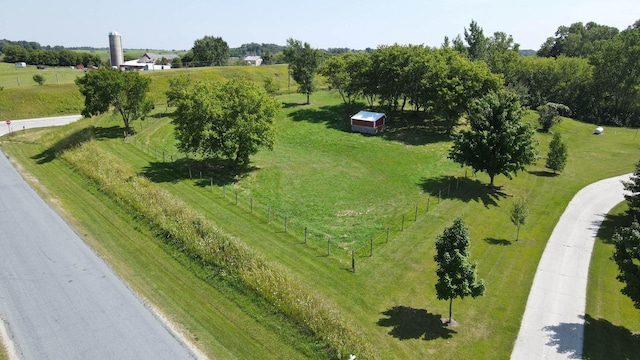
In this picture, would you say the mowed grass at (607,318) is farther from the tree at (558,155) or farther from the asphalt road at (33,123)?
the asphalt road at (33,123)

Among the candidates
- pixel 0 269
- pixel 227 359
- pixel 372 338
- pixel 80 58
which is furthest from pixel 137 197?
pixel 80 58

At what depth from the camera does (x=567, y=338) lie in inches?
755

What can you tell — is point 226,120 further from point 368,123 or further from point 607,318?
point 607,318

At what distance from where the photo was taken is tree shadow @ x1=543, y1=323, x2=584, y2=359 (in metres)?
18.2

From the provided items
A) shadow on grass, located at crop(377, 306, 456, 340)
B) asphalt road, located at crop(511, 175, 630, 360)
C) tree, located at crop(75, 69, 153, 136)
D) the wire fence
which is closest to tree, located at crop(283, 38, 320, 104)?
tree, located at crop(75, 69, 153, 136)

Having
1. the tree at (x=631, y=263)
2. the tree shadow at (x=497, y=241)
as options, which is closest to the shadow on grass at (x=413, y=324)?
the tree at (x=631, y=263)

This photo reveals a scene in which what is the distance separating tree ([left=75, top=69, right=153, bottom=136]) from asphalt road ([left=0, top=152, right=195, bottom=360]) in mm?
22605

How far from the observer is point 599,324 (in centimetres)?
2027

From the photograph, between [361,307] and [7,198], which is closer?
[361,307]

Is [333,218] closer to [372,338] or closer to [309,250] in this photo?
[309,250]

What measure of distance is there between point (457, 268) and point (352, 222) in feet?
41.7

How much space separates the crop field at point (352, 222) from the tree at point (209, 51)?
73.8 meters

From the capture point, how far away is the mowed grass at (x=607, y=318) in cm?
1841

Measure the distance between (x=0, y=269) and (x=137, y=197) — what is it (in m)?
9.82
